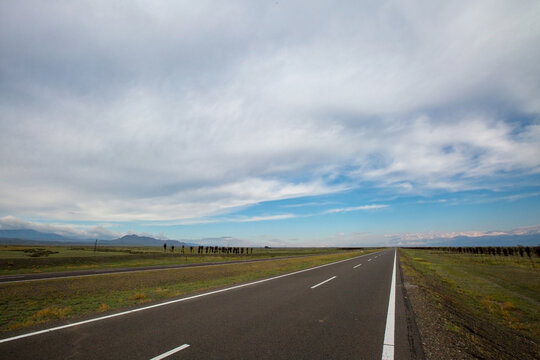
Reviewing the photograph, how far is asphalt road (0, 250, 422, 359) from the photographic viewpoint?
4859mm

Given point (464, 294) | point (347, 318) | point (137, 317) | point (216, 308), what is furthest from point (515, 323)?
point (137, 317)

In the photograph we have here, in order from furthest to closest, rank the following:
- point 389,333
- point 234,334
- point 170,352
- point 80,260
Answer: point 80,260
point 389,333
point 234,334
point 170,352

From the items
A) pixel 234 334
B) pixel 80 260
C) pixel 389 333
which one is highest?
pixel 234 334

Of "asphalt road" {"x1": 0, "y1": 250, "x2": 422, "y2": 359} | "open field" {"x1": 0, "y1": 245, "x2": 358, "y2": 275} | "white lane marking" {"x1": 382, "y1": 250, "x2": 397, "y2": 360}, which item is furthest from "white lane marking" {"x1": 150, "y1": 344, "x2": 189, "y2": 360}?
"open field" {"x1": 0, "y1": 245, "x2": 358, "y2": 275}

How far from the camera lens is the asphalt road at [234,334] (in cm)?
486

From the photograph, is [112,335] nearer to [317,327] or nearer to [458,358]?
[317,327]

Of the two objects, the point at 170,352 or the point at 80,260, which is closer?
the point at 170,352

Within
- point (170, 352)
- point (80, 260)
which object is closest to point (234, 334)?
point (170, 352)

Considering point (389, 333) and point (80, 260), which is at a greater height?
point (389, 333)

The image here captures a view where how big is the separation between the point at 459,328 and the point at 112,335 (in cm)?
851

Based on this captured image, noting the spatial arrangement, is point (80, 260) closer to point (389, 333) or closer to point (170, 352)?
point (170, 352)

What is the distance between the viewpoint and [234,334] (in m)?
5.86

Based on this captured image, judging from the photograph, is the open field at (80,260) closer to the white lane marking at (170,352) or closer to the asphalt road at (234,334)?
the asphalt road at (234,334)

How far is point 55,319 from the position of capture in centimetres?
738
